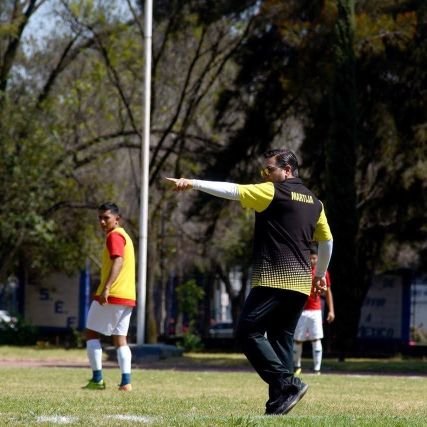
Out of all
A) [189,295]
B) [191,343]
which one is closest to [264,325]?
[191,343]

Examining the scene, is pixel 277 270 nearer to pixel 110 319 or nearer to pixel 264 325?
pixel 264 325

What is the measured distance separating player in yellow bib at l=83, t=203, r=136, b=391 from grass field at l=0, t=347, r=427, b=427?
36cm

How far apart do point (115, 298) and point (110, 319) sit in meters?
0.27

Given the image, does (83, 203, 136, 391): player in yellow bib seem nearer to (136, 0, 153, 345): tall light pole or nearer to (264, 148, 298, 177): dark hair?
(264, 148, 298, 177): dark hair

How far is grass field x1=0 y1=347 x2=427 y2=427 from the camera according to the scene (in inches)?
319

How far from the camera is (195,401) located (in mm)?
10555

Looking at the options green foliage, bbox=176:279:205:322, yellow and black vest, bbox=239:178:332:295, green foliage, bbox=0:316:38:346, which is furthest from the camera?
green foliage, bbox=176:279:205:322

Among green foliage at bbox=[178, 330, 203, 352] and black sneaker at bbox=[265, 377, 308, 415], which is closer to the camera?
black sneaker at bbox=[265, 377, 308, 415]

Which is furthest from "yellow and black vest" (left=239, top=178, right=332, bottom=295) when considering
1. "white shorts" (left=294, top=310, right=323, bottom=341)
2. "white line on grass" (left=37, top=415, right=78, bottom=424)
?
"white shorts" (left=294, top=310, right=323, bottom=341)

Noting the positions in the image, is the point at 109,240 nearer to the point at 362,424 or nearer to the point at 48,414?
the point at 48,414

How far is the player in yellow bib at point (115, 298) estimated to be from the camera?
12.6 metres

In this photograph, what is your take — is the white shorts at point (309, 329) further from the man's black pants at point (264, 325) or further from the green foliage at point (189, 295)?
the green foliage at point (189, 295)

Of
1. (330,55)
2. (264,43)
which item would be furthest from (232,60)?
(330,55)

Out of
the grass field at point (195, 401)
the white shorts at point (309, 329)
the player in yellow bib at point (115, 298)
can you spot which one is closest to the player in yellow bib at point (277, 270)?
the grass field at point (195, 401)
